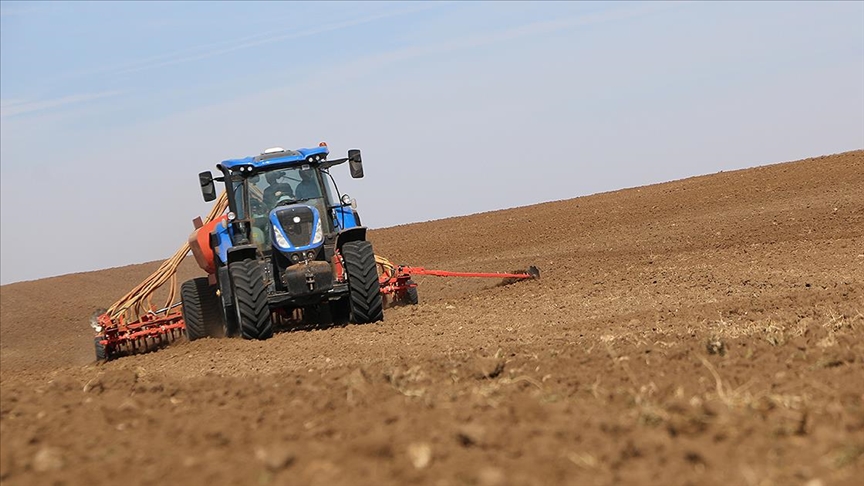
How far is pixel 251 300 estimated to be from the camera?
11789mm

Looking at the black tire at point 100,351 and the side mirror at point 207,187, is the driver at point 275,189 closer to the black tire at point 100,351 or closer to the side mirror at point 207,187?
the side mirror at point 207,187

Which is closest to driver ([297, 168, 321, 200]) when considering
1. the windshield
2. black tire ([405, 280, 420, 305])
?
the windshield

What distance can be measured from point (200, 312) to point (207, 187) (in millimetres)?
1931

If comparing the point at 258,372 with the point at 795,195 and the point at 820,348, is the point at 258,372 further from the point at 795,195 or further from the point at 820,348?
the point at 795,195

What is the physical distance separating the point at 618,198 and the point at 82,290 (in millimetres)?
15008

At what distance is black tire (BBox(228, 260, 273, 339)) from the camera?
1179 centimetres

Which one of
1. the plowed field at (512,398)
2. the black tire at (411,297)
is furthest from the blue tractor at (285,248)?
the black tire at (411,297)

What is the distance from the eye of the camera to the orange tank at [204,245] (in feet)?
45.9

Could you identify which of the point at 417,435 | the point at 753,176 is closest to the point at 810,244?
the point at 753,176

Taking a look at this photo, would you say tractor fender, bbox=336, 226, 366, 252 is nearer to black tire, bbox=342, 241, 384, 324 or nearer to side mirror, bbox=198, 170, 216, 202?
black tire, bbox=342, 241, 384, 324

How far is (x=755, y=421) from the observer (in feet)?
14.2

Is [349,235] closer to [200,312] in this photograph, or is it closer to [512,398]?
[200,312]

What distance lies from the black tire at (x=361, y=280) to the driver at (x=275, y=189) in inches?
46.4

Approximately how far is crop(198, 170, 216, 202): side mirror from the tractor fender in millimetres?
1594
